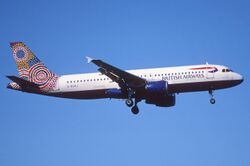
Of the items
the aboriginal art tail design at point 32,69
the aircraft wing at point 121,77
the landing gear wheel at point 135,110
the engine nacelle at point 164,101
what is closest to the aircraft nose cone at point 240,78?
the engine nacelle at point 164,101

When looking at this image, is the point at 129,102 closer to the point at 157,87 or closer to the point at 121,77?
the point at 121,77

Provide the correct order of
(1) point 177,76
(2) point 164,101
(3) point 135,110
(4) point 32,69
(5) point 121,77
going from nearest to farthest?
(1) point 177,76, (5) point 121,77, (3) point 135,110, (2) point 164,101, (4) point 32,69

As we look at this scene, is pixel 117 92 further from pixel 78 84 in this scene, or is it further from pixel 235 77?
pixel 235 77

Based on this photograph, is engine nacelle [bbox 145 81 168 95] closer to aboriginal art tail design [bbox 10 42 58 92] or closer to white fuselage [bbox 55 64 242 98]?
white fuselage [bbox 55 64 242 98]

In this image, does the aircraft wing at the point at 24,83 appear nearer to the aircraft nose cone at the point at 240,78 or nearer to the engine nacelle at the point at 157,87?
the engine nacelle at the point at 157,87

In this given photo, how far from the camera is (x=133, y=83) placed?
51312 mm

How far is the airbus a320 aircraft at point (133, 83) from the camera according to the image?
166 ft

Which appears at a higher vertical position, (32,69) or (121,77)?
(32,69)

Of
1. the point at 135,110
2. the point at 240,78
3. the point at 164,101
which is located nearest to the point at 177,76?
the point at 164,101

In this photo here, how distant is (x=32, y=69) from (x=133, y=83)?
45.6 feet

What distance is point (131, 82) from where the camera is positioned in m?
51.4

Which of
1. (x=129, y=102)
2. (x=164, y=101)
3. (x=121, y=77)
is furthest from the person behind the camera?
(x=164, y=101)

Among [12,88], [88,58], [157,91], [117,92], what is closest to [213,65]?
[157,91]

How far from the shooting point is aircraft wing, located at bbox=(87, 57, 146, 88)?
49.8 metres
